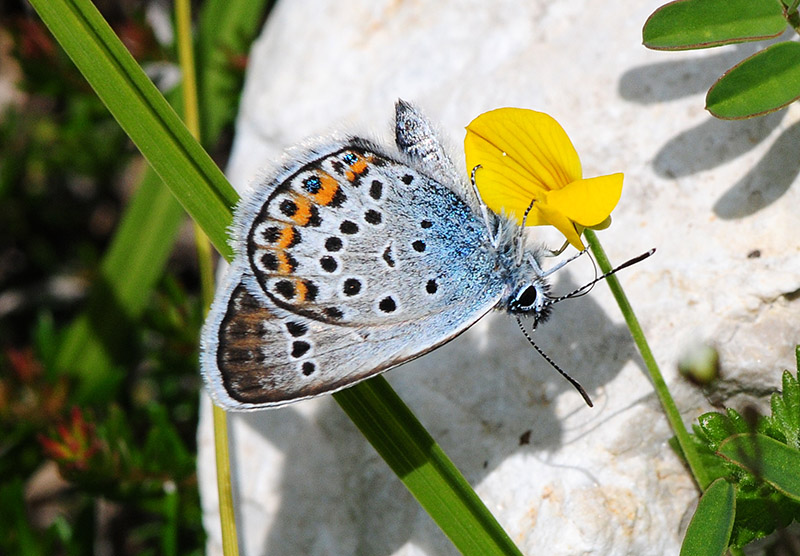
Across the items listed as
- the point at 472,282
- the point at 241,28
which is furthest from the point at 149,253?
the point at 472,282

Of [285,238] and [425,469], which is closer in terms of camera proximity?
[285,238]

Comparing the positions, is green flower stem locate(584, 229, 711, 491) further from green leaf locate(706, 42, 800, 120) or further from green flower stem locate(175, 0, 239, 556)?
green flower stem locate(175, 0, 239, 556)

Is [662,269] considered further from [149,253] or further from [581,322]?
[149,253]

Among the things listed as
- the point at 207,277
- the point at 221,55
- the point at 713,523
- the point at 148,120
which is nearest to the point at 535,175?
the point at 713,523

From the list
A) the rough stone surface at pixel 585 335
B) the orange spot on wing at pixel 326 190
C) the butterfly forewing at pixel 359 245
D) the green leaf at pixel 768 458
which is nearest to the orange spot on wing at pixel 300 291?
the butterfly forewing at pixel 359 245

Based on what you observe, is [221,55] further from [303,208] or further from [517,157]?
[517,157]
